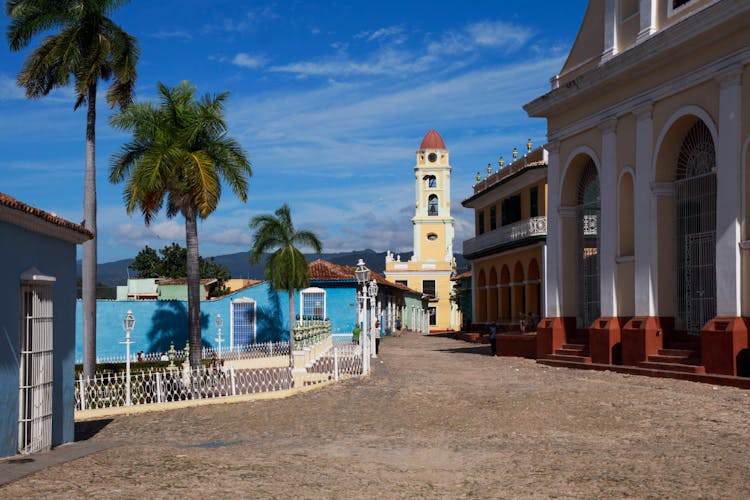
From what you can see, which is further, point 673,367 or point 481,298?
point 481,298

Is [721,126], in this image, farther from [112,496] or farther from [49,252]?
[112,496]

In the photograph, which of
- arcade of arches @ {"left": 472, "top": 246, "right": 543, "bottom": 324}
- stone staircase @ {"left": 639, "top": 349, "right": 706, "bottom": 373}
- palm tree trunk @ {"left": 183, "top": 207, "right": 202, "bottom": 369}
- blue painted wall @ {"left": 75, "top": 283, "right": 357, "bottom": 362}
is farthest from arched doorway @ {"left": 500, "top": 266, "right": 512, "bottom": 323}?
stone staircase @ {"left": 639, "top": 349, "right": 706, "bottom": 373}

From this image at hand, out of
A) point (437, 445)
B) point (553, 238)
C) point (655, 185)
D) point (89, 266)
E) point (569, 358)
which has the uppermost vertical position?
point (655, 185)

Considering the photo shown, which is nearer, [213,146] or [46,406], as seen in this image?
[46,406]

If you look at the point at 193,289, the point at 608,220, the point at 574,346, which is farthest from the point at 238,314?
the point at 608,220

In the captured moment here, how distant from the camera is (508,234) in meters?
36.9

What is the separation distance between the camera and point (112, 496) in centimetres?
751

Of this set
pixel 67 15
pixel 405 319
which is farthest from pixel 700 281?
pixel 405 319

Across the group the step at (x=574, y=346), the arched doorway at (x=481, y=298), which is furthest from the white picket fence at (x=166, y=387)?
the arched doorway at (x=481, y=298)

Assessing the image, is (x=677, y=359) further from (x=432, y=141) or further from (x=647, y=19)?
(x=432, y=141)

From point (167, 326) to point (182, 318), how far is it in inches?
28.8

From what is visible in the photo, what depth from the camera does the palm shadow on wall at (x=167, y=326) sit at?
37.4 metres

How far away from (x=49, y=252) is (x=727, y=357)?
11.8m

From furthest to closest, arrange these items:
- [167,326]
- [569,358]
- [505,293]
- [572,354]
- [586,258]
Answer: [505,293], [167,326], [586,258], [572,354], [569,358]
